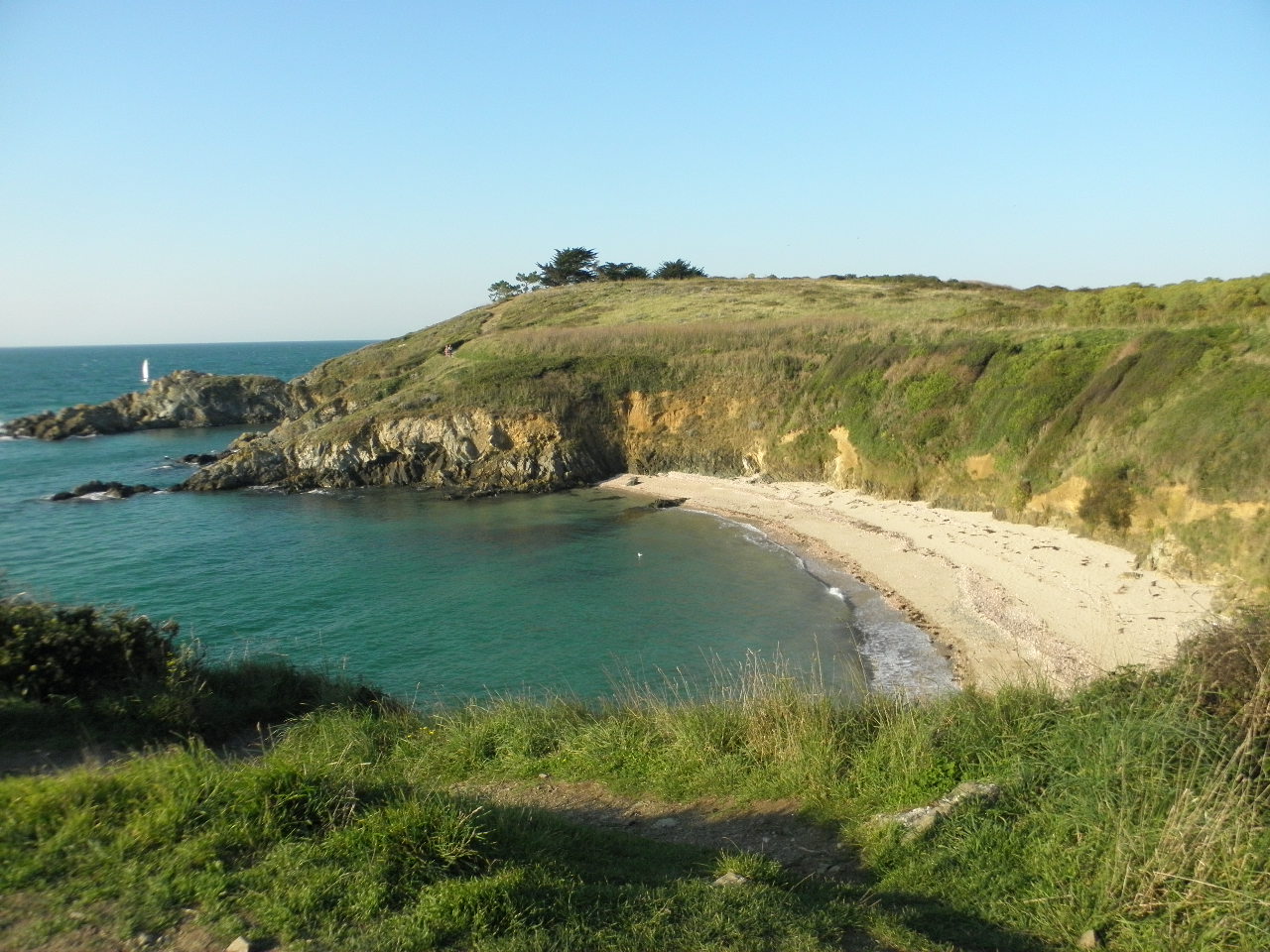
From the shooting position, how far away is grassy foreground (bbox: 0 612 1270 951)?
4805mm

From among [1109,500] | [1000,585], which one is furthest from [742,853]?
[1109,500]

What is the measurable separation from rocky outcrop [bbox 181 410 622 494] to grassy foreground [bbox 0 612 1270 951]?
3265 centimetres

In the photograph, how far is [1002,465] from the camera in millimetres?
27328

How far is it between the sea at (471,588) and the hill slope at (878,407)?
170 inches

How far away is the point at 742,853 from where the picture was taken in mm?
6254

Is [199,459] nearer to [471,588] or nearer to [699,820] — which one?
[471,588]

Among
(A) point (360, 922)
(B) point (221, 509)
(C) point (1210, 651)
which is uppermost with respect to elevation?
(C) point (1210, 651)

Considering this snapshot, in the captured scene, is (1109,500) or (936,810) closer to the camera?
(936,810)

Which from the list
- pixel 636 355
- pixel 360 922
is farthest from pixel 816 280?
pixel 360 922

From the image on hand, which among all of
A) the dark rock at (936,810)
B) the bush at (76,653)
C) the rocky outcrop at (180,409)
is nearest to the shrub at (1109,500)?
the dark rock at (936,810)

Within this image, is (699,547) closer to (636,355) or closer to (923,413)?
(923,413)

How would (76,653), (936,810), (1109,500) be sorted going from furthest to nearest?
(1109,500) < (76,653) < (936,810)

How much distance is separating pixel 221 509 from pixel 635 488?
17.6 metres

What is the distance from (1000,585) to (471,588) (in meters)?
14.1
